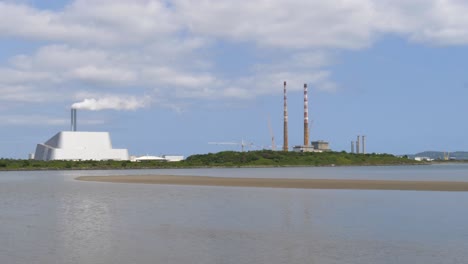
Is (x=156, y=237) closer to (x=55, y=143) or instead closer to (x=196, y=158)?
(x=55, y=143)

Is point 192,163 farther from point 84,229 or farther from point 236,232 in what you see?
point 236,232

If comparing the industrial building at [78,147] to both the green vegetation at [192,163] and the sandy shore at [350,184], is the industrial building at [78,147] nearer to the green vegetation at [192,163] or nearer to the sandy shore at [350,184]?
the green vegetation at [192,163]

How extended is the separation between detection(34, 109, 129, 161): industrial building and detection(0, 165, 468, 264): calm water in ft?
444

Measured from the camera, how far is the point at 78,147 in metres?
173

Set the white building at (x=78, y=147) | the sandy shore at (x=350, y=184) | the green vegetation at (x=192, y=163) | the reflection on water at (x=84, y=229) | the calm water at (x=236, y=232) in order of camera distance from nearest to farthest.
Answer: the calm water at (x=236, y=232)
the reflection on water at (x=84, y=229)
the sandy shore at (x=350, y=184)
the green vegetation at (x=192, y=163)
the white building at (x=78, y=147)

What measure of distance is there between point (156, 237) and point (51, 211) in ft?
44.3

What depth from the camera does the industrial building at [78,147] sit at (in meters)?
172

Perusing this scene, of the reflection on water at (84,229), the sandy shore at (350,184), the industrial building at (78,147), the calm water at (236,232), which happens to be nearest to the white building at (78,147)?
the industrial building at (78,147)

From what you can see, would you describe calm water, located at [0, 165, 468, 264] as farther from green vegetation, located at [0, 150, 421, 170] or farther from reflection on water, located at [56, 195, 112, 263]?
green vegetation, located at [0, 150, 421, 170]

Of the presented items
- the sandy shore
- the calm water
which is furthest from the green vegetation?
the calm water

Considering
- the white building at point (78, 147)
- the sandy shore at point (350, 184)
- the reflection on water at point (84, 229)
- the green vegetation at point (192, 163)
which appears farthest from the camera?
the white building at point (78, 147)

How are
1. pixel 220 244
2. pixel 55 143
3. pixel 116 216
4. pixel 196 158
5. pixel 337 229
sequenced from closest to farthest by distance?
1. pixel 220 244
2. pixel 337 229
3. pixel 116 216
4. pixel 55 143
5. pixel 196 158

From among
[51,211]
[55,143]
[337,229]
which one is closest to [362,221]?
[337,229]

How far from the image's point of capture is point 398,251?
67.3 feet
